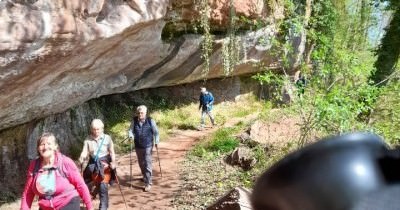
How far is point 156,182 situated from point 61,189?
5444 mm

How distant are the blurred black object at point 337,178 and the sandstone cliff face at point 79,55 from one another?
5773mm

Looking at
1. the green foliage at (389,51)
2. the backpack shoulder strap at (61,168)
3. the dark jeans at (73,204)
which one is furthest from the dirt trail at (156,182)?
the green foliage at (389,51)

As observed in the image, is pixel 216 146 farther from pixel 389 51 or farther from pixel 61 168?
pixel 61 168

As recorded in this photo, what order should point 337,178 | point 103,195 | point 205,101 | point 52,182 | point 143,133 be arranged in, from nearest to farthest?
point 337,178, point 52,182, point 103,195, point 143,133, point 205,101

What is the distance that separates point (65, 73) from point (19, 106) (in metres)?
0.93

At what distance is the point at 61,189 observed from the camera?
385 centimetres

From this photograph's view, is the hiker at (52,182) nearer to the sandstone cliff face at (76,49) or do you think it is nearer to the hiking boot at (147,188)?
the sandstone cliff face at (76,49)

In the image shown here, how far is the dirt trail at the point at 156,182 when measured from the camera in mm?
7965

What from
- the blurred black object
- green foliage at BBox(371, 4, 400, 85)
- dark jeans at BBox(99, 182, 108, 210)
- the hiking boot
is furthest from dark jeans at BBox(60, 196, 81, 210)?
green foliage at BBox(371, 4, 400, 85)

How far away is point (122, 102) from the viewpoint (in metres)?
14.3

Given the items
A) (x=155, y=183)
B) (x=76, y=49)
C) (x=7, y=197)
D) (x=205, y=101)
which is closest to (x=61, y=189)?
(x=76, y=49)

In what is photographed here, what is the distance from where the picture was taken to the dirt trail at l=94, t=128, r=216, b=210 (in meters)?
7.96

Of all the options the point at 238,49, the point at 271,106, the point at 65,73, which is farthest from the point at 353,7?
the point at 65,73

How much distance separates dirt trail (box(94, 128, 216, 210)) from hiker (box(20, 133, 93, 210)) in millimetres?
3884
